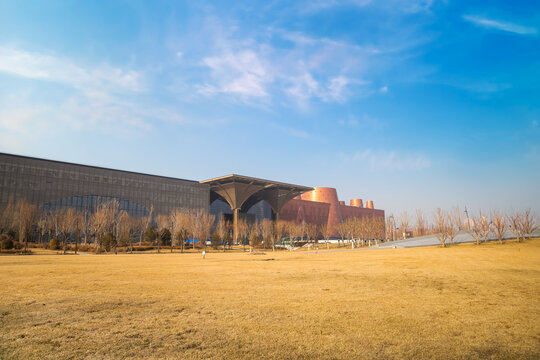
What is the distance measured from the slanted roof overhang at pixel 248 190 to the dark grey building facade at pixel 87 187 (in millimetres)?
5117

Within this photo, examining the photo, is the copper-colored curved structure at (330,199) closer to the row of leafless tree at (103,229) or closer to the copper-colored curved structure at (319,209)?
the copper-colored curved structure at (319,209)

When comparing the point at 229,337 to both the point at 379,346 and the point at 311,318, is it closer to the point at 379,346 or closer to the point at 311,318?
the point at 311,318

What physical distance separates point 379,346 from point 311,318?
191 centimetres

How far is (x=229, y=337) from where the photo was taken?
19.1ft

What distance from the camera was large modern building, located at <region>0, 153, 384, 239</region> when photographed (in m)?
65.1

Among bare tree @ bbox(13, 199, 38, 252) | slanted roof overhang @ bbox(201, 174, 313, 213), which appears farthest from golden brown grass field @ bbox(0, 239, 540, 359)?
slanted roof overhang @ bbox(201, 174, 313, 213)

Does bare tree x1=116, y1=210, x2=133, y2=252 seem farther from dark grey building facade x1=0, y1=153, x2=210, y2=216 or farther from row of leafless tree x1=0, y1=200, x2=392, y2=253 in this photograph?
dark grey building facade x1=0, y1=153, x2=210, y2=216

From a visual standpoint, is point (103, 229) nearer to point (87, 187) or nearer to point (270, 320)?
point (87, 187)

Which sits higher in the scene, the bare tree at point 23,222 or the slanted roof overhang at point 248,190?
the slanted roof overhang at point 248,190

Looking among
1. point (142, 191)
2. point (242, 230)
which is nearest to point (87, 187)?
point (142, 191)

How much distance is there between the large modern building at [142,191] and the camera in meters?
65.1

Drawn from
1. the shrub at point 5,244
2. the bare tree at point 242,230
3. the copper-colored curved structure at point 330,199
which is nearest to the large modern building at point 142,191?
the copper-colored curved structure at point 330,199

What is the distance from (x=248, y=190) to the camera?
285ft

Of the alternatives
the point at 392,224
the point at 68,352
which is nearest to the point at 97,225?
the point at 68,352
